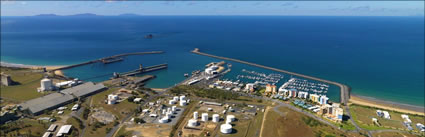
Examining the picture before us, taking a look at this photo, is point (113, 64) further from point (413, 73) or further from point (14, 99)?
point (413, 73)

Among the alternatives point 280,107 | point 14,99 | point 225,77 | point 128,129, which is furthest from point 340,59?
point 14,99

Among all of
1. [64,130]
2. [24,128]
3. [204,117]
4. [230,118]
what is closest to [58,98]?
[24,128]

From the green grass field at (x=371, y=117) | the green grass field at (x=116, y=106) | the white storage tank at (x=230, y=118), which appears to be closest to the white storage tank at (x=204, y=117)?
the white storage tank at (x=230, y=118)

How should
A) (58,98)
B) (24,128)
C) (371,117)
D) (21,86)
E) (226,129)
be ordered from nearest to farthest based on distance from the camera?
(226,129) < (24,128) < (371,117) < (58,98) < (21,86)

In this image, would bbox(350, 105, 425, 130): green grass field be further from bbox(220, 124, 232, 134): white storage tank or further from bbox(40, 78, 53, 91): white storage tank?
bbox(40, 78, 53, 91): white storage tank

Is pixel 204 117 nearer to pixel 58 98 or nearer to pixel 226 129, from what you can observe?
pixel 226 129

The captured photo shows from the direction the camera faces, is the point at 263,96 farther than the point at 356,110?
Yes
